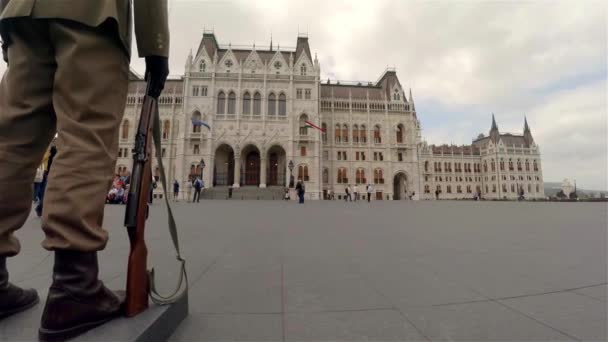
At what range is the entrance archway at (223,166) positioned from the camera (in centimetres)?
3092

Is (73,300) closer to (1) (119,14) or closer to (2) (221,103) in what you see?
(1) (119,14)

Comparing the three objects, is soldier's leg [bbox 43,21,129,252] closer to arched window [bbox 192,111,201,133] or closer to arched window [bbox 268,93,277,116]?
arched window [bbox 268,93,277,116]

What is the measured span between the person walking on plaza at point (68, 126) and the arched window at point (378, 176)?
37270mm

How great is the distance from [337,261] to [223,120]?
30.2 m

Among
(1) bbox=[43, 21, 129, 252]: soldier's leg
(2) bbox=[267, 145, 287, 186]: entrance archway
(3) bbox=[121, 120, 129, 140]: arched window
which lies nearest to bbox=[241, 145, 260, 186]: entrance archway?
(2) bbox=[267, 145, 287, 186]: entrance archway

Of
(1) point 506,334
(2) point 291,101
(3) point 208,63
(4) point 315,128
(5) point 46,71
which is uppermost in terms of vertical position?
(3) point 208,63

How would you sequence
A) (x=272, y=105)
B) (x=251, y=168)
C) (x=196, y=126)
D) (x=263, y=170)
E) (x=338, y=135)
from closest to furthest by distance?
1. (x=263, y=170)
2. (x=196, y=126)
3. (x=272, y=105)
4. (x=251, y=168)
5. (x=338, y=135)

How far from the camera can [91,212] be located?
3.30 ft

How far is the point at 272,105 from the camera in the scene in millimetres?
31703

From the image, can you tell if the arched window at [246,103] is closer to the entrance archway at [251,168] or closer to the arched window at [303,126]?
the entrance archway at [251,168]

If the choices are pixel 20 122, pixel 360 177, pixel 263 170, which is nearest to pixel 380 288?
pixel 20 122

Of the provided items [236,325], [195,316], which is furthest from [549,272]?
[195,316]

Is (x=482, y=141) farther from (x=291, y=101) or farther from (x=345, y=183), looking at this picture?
(x=291, y=101)

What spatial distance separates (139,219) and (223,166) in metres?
31.7
